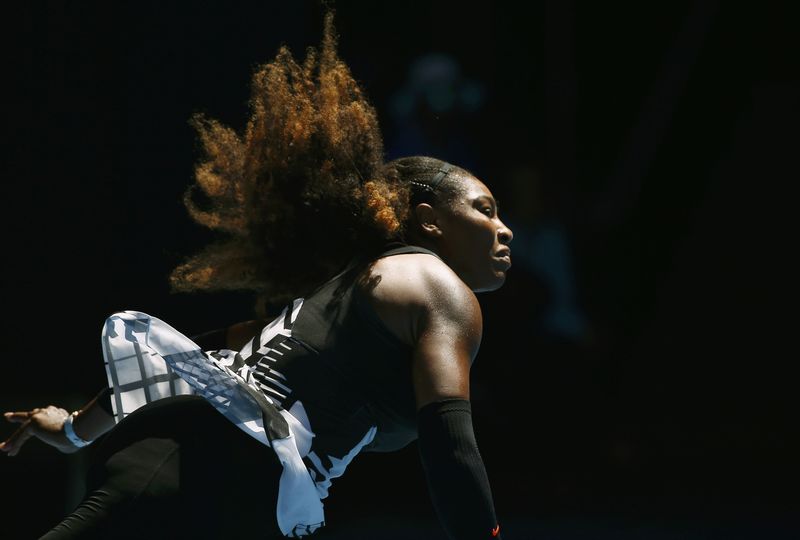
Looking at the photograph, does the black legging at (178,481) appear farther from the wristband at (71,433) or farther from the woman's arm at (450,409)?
the wristband at (71,433)

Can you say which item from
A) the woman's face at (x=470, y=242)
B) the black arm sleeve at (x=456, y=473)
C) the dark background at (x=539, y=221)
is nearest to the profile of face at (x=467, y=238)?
the woman's face at (x=470, y=242)

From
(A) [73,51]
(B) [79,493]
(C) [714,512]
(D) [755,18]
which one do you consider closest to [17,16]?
(A) [73,51]

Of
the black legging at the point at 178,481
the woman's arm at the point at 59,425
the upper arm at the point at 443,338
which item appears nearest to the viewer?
the black legging at the point at 178,481

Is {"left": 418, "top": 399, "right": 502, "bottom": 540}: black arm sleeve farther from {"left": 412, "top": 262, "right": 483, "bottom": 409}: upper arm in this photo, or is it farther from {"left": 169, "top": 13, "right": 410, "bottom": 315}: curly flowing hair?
{"left": 169, "top": 13, "right": 410, "bottom": 315}: curly flowing hair

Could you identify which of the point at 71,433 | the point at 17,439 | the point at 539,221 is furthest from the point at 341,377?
the point at 539,221

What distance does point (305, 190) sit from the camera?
2072 millimetres

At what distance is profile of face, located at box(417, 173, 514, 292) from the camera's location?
2.04 m

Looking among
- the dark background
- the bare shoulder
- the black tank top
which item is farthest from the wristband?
the dark background

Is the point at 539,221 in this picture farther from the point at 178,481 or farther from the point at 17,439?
the point at 178,481

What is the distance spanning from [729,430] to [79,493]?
2.86 meters

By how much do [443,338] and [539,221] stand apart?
2498mm

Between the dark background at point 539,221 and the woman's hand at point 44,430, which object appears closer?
the woman's hand at point 44,430

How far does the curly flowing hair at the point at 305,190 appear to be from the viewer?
80.4 inches

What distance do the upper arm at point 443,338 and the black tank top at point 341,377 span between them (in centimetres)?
9
